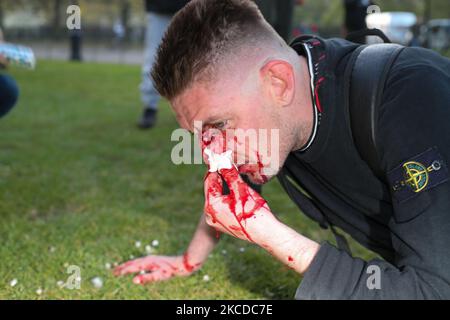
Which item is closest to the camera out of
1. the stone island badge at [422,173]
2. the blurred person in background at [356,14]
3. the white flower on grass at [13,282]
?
the stone island badge at [422,173]

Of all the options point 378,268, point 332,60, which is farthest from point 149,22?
point 378,268

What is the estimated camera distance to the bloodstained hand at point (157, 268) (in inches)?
99.2

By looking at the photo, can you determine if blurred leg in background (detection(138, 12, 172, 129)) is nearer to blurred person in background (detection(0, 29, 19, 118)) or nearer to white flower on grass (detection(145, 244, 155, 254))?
blurred person in background (detection(0, 29, 19, 118))

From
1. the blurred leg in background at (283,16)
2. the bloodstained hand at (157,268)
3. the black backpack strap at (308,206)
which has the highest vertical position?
the blurred leg in background at (283,16)

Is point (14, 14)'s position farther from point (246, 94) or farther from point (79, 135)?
point (246, 94)

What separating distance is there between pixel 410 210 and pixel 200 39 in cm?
76

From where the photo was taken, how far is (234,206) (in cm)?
167

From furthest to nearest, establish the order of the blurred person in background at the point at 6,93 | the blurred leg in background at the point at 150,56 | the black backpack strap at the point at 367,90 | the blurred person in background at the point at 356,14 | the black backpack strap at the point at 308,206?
the blurred person in background at the point at 356,14
the blurred leg in background at the point at 150,56
the blurred person in background at the point at 6,93
the black backpack strap at the point at 308,206
the black backpack strap at the point at 367,90

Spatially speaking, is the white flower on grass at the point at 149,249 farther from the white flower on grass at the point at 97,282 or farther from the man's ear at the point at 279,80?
the man's ear at the point at 279,80

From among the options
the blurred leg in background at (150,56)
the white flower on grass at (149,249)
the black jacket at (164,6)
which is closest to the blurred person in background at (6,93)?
the white flower on grass at (149,249)

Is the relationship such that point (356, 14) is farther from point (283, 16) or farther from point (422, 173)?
point (422, 173)

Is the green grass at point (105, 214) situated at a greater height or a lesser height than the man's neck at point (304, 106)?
lesser

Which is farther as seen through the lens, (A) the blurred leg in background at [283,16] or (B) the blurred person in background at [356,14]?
(B) the blurred person in background at [356,14]

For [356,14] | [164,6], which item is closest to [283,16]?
[164,6]
